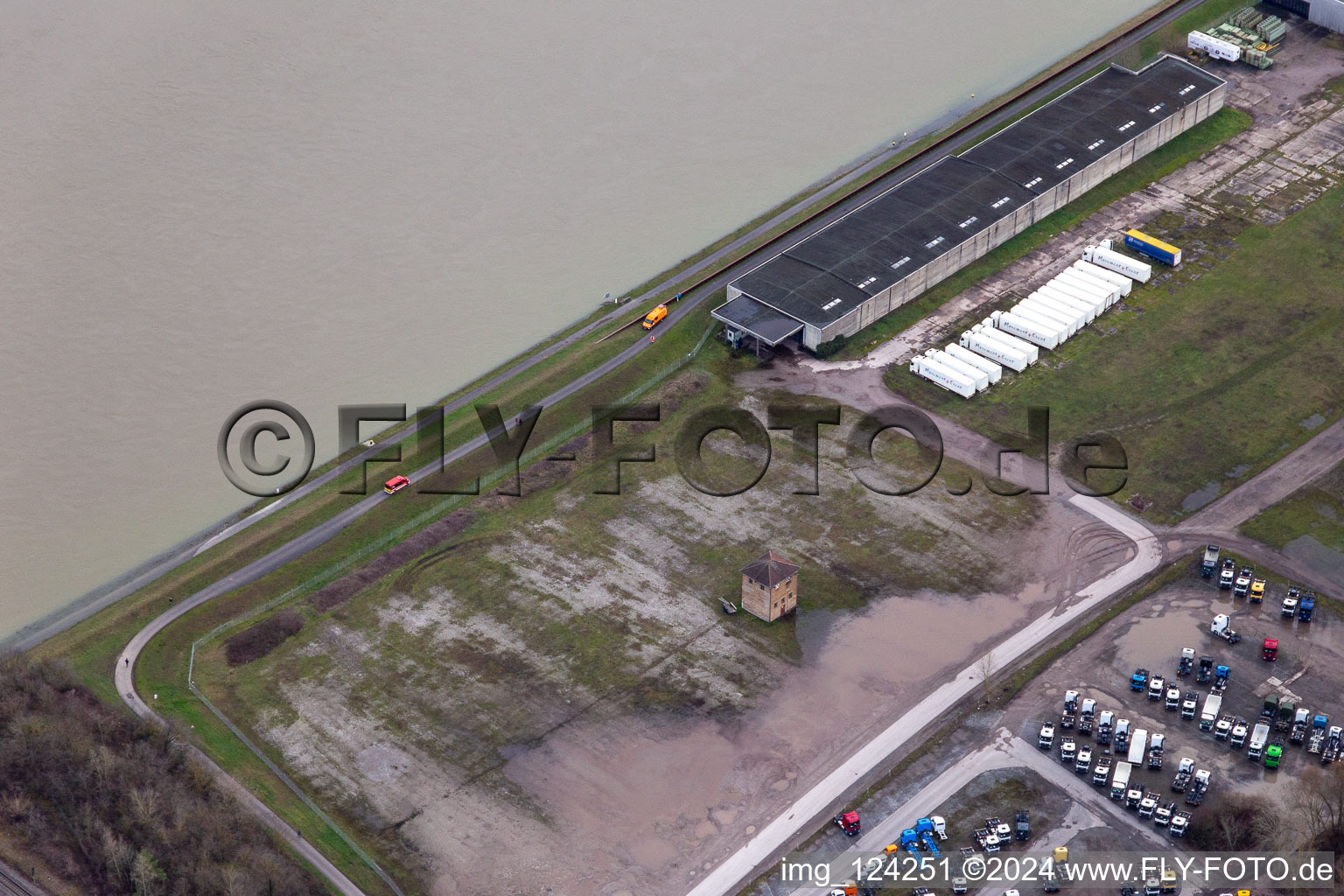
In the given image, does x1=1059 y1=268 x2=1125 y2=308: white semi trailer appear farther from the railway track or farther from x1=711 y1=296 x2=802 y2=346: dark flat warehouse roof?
the railway track

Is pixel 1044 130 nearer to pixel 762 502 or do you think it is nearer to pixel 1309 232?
pixel 1309 232

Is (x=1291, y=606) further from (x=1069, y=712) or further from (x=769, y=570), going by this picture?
(x=769, y=570)

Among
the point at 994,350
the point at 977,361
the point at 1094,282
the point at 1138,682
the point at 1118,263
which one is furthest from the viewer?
the point at 1118,263

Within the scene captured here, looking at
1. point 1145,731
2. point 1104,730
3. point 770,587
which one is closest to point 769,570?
point 770,587

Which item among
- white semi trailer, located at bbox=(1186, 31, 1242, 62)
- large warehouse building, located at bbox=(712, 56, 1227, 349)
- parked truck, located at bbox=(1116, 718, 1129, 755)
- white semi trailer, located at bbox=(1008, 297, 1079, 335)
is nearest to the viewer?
parked truck, located at bbox=(1116, 718, 1129, 755)

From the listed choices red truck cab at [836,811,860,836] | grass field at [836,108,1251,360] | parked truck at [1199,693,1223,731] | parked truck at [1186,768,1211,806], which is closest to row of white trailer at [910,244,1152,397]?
grass field at [836,108,1251,360]

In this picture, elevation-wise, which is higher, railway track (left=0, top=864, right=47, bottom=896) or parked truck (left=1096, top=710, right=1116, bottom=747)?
railway track (left=0, top=864, right=47, bottom=896)

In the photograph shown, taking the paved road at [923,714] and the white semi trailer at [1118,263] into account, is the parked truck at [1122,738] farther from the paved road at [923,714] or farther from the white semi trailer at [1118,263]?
the white semi trailer at [1118,263]

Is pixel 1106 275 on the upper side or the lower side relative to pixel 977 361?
upper
